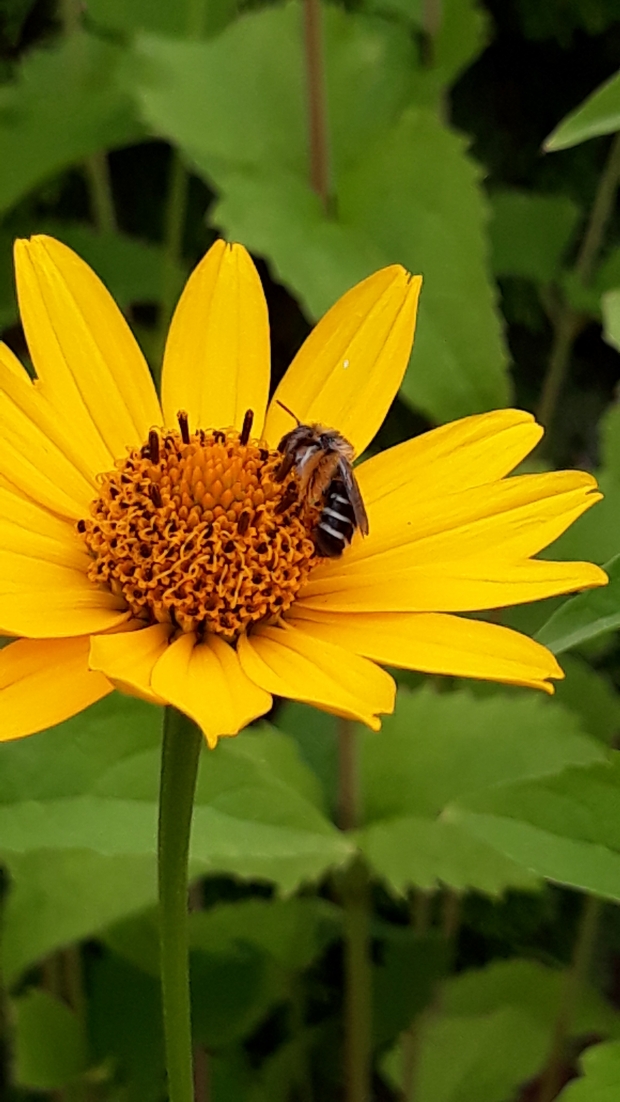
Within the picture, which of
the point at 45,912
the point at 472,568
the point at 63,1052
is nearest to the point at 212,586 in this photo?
the point at 472,568

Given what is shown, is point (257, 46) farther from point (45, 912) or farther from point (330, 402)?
point (45, 912)

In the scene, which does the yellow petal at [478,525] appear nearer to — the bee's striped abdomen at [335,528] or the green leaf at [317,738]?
the bee's striped abdomen at [335,528]

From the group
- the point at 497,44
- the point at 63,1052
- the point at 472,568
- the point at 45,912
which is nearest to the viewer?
the point at 472,568

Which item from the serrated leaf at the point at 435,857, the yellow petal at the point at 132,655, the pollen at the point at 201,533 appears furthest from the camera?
the serrated leaf at the point at 435,857

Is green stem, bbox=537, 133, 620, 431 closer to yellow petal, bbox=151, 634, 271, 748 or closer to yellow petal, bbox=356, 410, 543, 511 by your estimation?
yellow petal, bbox=356, 410, 543, 511

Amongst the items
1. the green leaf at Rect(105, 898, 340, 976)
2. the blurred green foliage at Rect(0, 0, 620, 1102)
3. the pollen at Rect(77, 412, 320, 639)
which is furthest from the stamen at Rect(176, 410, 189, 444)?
the green leaf at Rect(105, 898, 340, 976)

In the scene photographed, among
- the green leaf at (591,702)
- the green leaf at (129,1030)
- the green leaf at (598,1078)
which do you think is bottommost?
the green leaf at (129,1030)

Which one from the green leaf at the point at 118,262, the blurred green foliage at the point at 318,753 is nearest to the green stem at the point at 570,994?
the blurred green foliage at the point at 318,753
